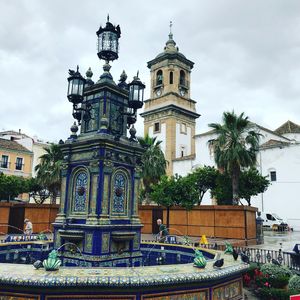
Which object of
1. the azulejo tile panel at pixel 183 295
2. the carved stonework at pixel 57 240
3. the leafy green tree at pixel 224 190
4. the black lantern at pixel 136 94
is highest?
the black lantern at pixel 136 94

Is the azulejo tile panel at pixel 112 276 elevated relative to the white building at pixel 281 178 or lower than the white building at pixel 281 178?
lower

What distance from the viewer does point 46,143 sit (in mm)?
53844

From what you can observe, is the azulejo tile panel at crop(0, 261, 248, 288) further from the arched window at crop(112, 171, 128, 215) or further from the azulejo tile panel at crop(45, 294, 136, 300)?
the arched window at crop(112, 171, 128, 215)

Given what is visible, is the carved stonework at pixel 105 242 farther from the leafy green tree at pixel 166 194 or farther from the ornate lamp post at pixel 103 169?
the leafy green tree at pixel 166 194

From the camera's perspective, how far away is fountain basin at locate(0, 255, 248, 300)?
509 centimetres

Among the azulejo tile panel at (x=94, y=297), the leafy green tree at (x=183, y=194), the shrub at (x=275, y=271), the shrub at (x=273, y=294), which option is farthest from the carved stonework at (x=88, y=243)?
the leafy green tree at (x=183, y=194)

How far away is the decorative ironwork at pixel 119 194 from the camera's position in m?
8.49

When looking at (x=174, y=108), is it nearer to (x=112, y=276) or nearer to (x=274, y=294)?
(x=274, y=294)

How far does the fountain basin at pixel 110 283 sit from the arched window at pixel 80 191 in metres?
2.64

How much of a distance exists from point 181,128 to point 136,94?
137 feet

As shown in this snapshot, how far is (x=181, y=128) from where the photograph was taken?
50375 millimetres

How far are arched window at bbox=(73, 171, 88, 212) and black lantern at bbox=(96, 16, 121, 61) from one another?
3.48 meters

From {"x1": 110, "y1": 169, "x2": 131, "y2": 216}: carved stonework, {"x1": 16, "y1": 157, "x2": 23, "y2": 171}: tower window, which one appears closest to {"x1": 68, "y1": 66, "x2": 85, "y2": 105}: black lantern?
{"x1": 110, "y1": 169, "x2": 131, "y2": 216}: carved stonework

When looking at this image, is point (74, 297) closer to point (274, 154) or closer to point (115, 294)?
point (115, 294)
